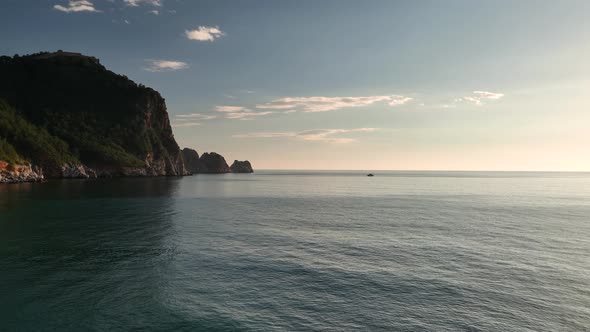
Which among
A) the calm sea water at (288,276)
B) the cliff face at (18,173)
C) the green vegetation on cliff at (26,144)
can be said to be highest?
the green vegetation on cliff at (26,144)

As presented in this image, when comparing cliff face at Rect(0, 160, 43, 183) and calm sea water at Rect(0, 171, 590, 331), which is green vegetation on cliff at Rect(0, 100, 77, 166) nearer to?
cliff face at Rect(0, 160, 43, 183)

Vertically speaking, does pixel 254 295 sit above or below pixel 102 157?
below

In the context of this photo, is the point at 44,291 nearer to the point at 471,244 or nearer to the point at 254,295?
the point at 254,295

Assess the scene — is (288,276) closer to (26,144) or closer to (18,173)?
(18,173)

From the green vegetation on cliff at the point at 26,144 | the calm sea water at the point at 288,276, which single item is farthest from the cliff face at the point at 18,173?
the calm sea water at the point at 288,276

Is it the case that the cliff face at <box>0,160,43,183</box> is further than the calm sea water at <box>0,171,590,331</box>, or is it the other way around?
the cliff face at <box>0,160,43,183</box>

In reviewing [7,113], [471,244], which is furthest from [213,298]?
[7,113]

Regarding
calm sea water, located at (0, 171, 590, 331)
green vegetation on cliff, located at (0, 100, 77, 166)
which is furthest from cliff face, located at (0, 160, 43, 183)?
calm sea water, located at (0, 171, 590, 331)

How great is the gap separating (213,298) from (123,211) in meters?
51.0

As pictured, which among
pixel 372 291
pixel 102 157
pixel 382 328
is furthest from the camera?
pixel 102 157

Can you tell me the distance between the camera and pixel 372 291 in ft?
82.2

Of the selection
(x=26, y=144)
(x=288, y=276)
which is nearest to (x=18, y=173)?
(x=26, y=144)

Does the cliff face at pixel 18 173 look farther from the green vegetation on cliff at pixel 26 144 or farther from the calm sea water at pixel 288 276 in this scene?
the calm sea water at pixel 288 276

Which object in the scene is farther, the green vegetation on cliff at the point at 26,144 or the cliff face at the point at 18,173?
the green vegetation on cliff at the point at 26,144
